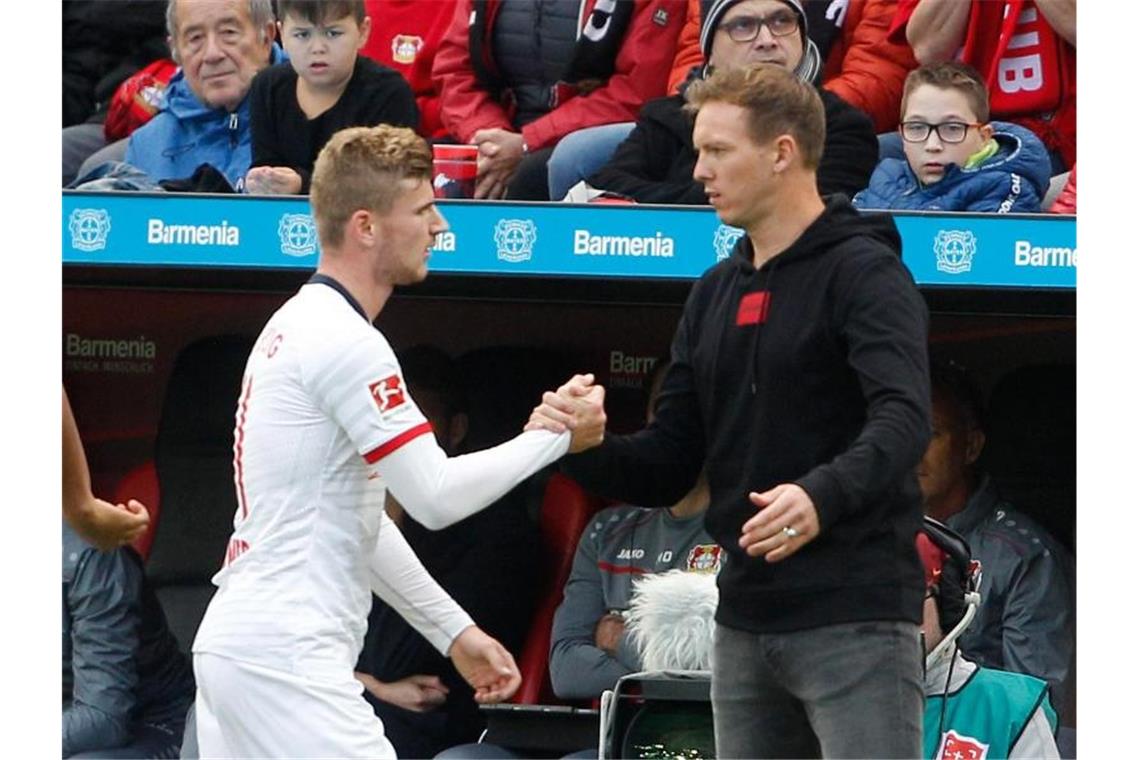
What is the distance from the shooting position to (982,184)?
5797mm

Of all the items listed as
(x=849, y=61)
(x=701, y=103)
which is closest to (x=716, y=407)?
(x=701, y=103)

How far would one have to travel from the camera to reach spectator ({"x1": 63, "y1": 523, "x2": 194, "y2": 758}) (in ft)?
20.4

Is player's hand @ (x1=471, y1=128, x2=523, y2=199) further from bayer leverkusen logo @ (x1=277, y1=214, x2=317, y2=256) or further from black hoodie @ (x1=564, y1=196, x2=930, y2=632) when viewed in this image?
black hoodie @ (x1=564, y1=196, x2=930, y2=632)

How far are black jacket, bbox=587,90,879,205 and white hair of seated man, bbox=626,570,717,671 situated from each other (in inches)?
45.5

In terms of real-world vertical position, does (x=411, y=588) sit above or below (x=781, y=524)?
below

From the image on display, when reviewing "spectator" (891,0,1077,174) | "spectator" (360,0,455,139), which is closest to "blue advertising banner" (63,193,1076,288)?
"spectator" (891,0,1077,174)

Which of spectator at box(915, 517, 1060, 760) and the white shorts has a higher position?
the white shorts

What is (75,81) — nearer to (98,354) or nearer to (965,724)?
(98,354)

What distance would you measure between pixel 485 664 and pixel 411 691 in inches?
77.8

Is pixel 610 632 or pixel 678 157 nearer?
pixel 610 632

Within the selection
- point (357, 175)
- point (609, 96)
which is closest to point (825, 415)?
point (357, 175)

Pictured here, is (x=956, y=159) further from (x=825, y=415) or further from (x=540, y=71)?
(x=825, y=415)

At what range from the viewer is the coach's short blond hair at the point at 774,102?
3.89 meters

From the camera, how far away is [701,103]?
4.00 m
